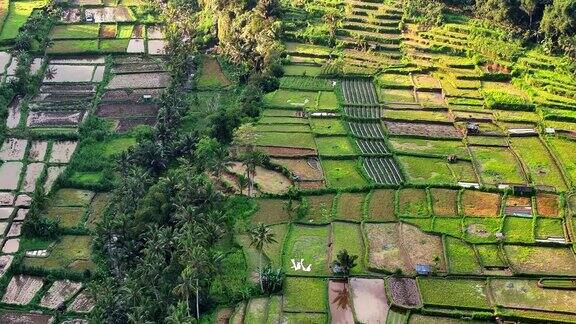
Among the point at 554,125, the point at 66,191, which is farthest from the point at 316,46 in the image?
the point at 66,191

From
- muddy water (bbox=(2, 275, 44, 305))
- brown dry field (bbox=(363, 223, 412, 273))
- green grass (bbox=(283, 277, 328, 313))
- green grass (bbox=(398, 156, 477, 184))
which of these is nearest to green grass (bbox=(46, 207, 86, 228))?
muddy water (bbox=(2, 275, 44, 305))

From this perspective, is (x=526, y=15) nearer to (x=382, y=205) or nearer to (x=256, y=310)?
(x=382, y=205)

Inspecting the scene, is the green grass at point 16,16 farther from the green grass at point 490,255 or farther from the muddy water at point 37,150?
the green grass at point 490,255

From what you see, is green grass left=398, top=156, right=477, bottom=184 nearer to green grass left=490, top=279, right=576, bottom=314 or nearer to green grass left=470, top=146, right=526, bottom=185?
green grass left=470, top=146, right=526, bottom=185

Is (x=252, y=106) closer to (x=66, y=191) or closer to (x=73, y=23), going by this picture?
(x=66, y=191)

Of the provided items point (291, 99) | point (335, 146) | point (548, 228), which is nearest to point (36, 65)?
point (291, 99)
